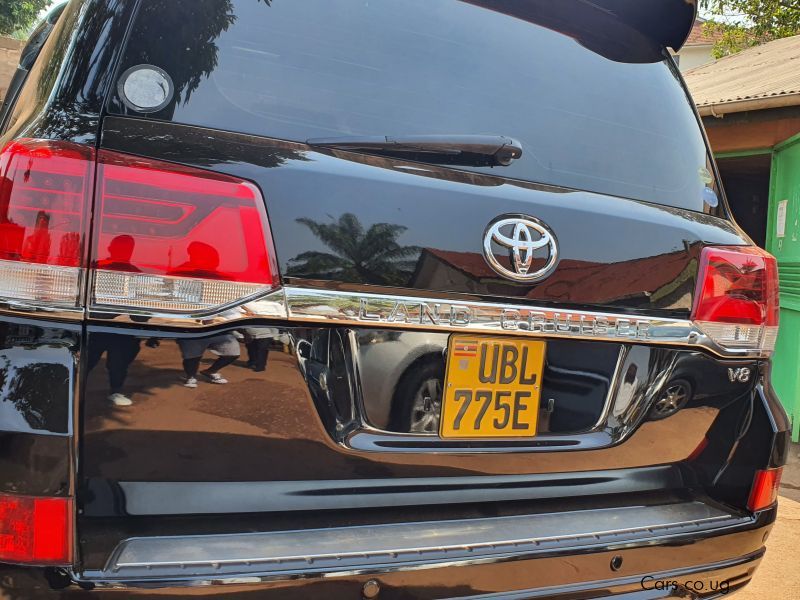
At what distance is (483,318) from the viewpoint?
1.42m

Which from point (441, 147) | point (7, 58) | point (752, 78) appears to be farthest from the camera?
point (7, 58)

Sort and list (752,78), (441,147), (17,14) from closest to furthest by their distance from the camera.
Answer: (441,147), (752,78), (17,14)

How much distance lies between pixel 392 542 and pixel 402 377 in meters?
0.32

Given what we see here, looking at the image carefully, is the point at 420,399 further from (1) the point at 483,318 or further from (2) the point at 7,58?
(2) the point at 7,58

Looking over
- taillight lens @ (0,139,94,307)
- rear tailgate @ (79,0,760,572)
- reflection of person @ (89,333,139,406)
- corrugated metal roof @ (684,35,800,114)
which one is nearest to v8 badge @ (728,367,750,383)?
rear tailgate @ (79,0,760,572)

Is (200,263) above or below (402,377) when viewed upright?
above

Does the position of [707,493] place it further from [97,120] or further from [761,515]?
Answer: [97,120]

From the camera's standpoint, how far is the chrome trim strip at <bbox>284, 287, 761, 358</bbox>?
1.29 metres

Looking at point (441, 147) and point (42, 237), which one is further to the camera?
point (441, 147)

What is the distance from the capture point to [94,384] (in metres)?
1.17

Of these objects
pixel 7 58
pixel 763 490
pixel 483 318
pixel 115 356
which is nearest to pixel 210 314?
pixel 115 356

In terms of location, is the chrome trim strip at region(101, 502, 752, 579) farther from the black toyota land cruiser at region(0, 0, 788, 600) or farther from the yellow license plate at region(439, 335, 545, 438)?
the yellow license plate at region(439, 335, 545, 438)

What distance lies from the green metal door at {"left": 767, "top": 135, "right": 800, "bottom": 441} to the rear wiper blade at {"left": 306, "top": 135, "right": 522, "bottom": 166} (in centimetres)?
442

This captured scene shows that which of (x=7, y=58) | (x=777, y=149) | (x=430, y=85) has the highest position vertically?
(x=7, y=58)
